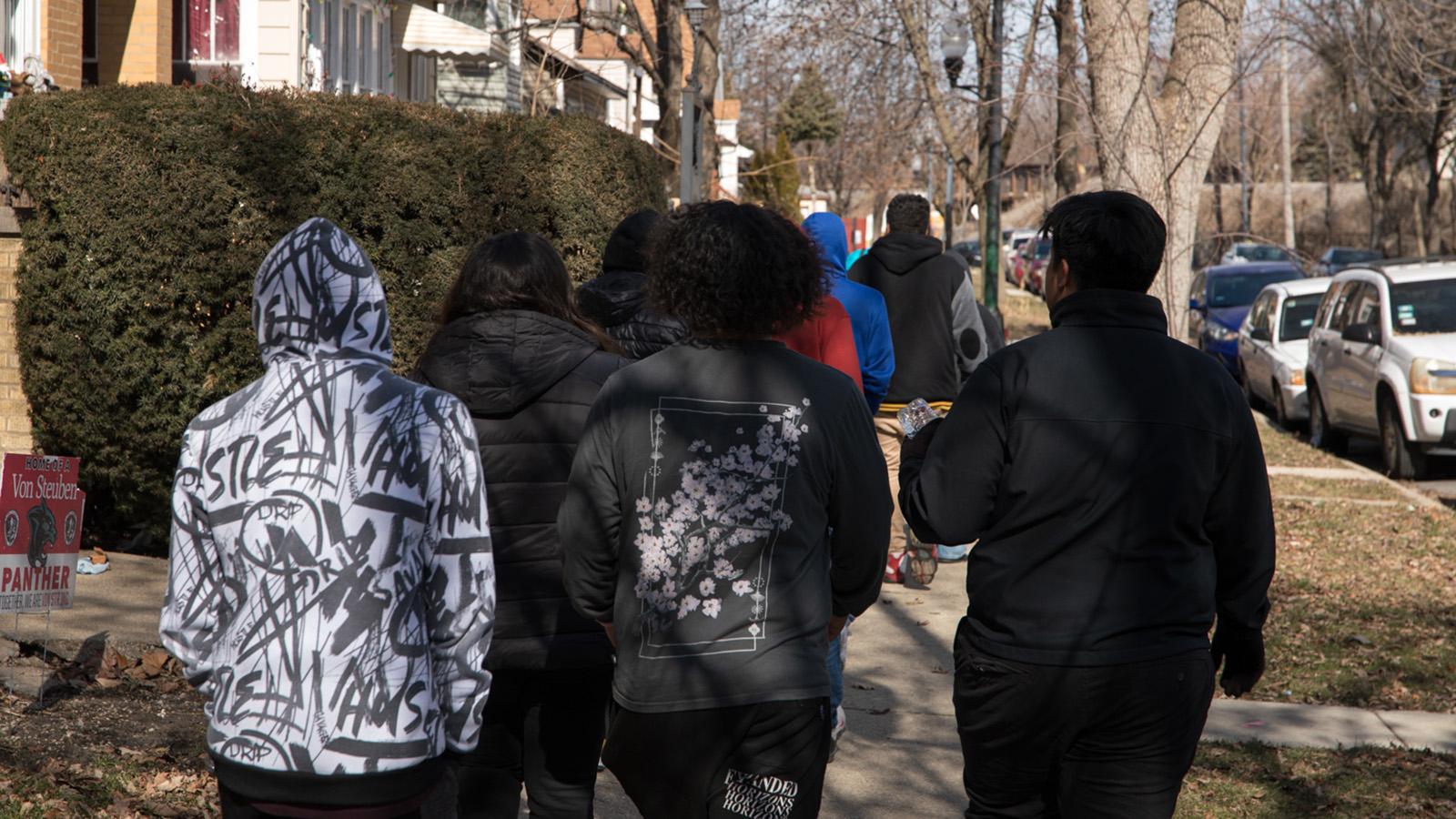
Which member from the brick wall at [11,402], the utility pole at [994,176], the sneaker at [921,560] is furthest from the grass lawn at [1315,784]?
the utility pole at [994,176]

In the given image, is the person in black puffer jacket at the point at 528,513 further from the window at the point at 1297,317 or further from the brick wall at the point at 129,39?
the window at the point at 1297,317

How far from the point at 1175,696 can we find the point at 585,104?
1173 inches

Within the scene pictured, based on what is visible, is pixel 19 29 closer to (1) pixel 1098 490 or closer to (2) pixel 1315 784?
(2) pixel 1315 784

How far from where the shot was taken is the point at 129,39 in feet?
46.3

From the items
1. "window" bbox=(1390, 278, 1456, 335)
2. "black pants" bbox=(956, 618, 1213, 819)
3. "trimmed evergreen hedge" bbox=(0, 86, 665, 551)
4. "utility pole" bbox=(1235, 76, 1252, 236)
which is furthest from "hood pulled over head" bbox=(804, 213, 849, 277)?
"window" bbox=(1390, 278, 1456, 335)

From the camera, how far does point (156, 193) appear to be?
25.9ft

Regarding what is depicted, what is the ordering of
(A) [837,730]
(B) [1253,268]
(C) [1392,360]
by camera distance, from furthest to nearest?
(B) [1253,268] < (C) [1392,360] < (A) [837,730]

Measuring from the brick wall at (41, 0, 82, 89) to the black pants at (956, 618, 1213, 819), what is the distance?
11684mm

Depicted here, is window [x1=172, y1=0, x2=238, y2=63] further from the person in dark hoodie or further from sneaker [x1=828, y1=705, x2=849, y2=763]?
sneaker [x1=828, y1=705, x2=849, y2=763]

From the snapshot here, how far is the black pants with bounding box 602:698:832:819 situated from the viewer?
2.92m

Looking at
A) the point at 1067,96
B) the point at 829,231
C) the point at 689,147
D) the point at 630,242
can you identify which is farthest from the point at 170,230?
the point at 1067,96

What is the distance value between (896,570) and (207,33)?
10.6 metres

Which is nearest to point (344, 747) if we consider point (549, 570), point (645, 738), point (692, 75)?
point (645, 738)

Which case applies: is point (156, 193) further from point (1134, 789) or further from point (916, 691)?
point (1134, 789)
